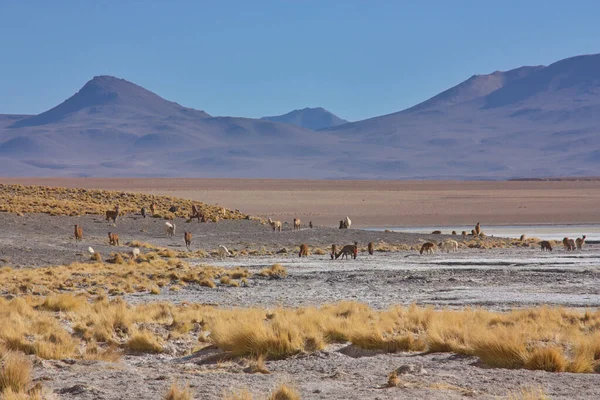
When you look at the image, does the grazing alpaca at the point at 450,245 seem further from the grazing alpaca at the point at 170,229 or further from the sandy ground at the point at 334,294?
the grazing alpaca at the point at 170,229

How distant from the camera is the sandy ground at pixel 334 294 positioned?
918 centimetres

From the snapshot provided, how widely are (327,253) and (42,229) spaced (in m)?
12.4

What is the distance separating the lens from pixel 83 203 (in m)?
49.3

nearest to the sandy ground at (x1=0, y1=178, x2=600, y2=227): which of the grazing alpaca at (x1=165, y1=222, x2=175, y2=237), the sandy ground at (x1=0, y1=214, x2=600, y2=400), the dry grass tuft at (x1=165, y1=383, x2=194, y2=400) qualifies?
the sandy ground at (x1=0, y1=214, x2=600, y2=400)

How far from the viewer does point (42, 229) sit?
124ft

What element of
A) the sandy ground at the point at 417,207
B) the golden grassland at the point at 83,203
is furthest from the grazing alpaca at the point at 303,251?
the sandy ground at the point at 417,207

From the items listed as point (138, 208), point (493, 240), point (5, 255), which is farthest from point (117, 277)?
point (138, 208)

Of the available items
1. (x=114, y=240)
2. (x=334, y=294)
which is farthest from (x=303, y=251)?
(x=334, y=294)

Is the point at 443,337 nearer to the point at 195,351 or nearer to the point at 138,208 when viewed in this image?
the point at 195,351

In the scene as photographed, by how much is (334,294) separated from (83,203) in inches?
1249

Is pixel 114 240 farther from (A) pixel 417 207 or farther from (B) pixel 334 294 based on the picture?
(A) pixel 417 207

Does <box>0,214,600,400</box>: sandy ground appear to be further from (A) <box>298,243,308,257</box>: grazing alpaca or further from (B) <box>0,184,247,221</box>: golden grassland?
(B) <box>0,184,247,221</box>: golden grassland

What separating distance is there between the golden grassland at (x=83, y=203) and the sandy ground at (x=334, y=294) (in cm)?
215

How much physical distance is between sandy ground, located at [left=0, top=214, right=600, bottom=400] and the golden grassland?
7.06 feet
